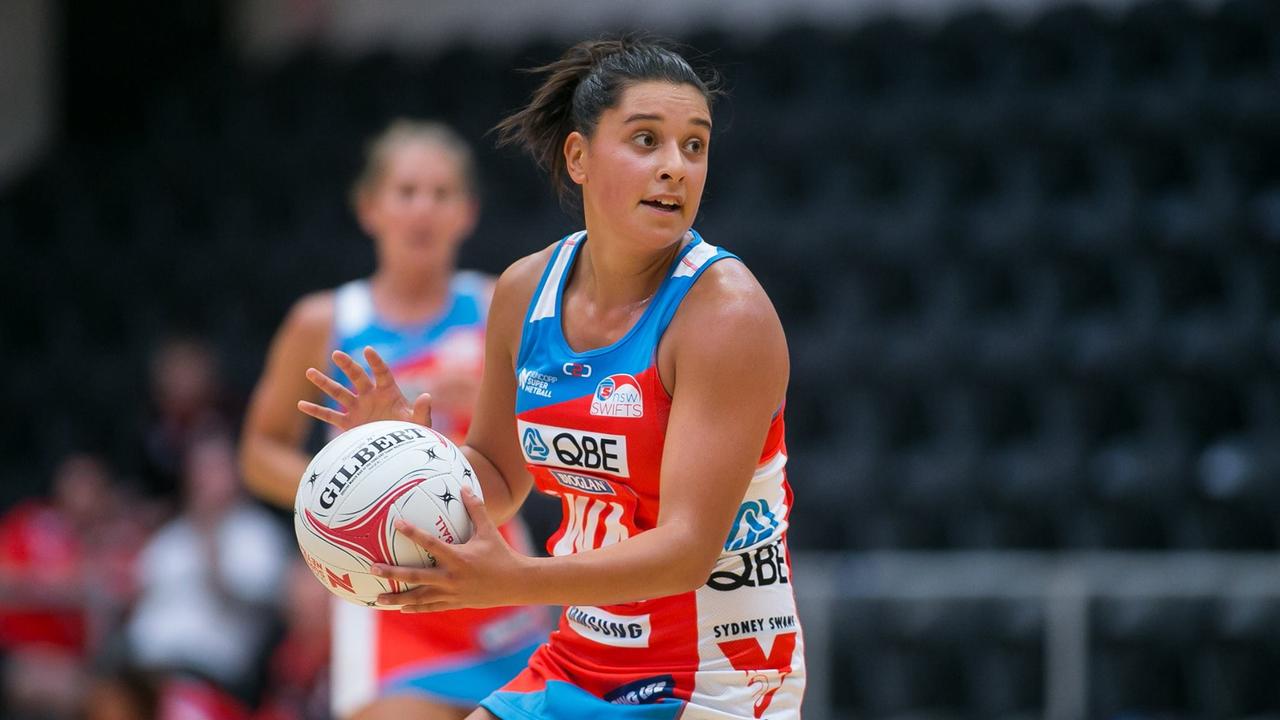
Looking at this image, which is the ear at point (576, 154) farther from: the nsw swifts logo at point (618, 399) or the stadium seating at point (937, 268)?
the stadium seating at point (937, 268)

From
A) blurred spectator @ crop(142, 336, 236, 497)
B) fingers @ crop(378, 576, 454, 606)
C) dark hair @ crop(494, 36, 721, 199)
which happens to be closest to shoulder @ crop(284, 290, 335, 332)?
dark hair @ crop(494, 36, 721, 199)

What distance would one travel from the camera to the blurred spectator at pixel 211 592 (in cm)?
721

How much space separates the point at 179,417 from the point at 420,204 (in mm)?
4931

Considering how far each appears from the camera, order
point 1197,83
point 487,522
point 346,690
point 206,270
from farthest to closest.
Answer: point 206,270, point 1197,83, point 346,690, point 487,522

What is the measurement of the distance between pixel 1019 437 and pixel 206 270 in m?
5.52

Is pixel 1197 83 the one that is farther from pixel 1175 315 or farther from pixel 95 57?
pixel 95 57

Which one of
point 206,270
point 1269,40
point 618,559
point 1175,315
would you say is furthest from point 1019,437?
point 618,559

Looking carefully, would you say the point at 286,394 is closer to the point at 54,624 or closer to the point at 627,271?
the point at 627,271

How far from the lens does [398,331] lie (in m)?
4.68

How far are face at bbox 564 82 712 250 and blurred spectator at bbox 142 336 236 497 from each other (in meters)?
6.53

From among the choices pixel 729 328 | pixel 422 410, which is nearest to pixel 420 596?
pixel 422 410

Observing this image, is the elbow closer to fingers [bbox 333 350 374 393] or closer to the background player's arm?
Answer: fingers [bbox 333 350 374 393]

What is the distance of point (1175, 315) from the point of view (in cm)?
886

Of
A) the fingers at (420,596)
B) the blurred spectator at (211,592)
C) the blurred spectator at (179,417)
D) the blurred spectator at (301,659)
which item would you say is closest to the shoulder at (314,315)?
the fingers at (420,596)
